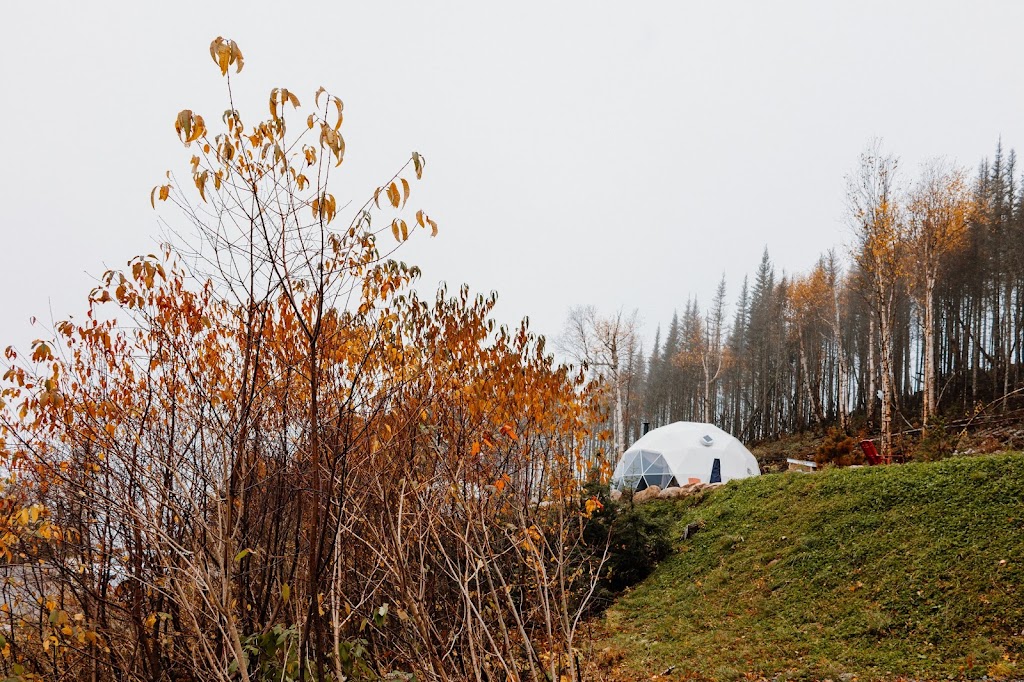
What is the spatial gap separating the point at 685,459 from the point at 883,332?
24.7 feet

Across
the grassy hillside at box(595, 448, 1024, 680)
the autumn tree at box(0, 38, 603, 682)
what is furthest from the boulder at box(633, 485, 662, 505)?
the autumn tree at box(0, 38, 603, 682)

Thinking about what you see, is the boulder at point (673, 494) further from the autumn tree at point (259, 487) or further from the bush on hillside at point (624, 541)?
the autumn tree at point (259, 487)

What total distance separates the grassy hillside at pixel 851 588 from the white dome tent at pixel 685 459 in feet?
29.4

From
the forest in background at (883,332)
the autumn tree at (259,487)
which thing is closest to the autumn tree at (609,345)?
the forest in background at (883,332)

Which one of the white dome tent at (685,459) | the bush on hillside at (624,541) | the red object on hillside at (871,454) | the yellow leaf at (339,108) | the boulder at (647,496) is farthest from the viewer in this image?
the white dome tent at (685,459)

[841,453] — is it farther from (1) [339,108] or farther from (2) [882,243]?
(1) [339,108]

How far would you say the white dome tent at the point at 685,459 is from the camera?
62.9 feet

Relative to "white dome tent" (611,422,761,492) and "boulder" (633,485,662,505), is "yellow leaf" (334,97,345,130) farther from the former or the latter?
"white dome tent" (611,422,761,492)

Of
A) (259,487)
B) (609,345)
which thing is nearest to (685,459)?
(609,345)

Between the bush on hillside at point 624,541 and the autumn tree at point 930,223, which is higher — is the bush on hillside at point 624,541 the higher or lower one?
the lower one

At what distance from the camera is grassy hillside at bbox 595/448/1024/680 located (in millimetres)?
5781

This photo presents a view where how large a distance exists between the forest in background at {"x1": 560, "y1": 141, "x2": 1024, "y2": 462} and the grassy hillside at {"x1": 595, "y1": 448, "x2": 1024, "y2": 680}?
4.79m

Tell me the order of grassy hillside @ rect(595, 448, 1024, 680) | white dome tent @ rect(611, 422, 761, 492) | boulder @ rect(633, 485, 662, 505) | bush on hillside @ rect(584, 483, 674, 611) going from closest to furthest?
1. grassy hillside @ rect(595, 448, 1024, 680)
2. bush on hillside @ rect(584, 483, 674, 611)
3. boulder @ rect(633, 485, 662, 505)
4. white dome tent @ rect(611, 422, 761, 492)

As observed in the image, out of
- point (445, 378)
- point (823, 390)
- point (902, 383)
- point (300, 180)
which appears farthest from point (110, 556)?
point (823, 390)
